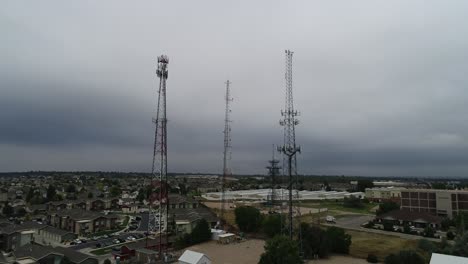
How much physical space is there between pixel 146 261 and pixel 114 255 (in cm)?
515

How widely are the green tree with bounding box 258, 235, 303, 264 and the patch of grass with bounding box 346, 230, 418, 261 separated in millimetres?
12946

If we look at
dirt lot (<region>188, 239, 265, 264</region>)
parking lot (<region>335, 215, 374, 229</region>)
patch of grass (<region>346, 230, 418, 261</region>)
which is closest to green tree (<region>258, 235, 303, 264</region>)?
dirt lot (<region>188, 239, 265, 264</region>)

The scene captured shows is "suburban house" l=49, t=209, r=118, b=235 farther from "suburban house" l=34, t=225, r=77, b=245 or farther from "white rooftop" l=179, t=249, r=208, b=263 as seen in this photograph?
"white rooftop" l=179, t=249, r=208, b=263

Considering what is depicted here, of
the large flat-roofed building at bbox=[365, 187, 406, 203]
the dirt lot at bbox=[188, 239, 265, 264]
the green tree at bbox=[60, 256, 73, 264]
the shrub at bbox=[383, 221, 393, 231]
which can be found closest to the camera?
the green tree at bbox=[60, 256, 73, 264]

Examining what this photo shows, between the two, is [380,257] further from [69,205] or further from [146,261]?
[69,205]

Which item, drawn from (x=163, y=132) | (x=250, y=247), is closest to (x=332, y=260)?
(x=250, y=247)

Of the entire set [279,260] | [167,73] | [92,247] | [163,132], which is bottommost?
[92,247]

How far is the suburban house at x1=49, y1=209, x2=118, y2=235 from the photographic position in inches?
1882

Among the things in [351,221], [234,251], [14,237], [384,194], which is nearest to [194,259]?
[234,251]

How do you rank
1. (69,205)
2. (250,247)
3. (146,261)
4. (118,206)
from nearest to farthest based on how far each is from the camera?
(146,261) < (250,247) < (69,205) < (118,206)

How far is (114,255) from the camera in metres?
34.1

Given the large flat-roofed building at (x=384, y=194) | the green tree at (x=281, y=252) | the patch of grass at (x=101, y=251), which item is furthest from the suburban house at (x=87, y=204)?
the large flat-roofed building at (x=384, y=194)

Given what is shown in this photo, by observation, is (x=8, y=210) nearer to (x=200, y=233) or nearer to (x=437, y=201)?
(x=200, y=233)

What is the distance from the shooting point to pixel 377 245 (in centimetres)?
3619
